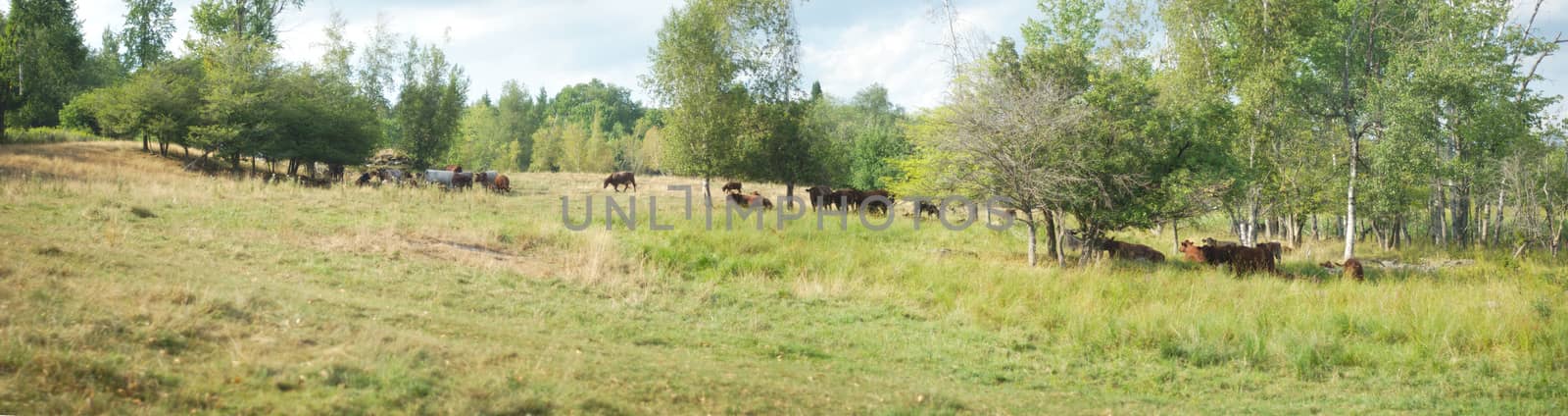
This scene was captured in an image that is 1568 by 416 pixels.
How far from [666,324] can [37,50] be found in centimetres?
4553

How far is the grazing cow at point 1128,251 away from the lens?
67.5ft

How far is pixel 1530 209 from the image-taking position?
79.8ft

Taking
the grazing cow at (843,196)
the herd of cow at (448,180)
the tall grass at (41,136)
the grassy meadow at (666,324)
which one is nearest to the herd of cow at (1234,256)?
the grassy meadow at (666,324)

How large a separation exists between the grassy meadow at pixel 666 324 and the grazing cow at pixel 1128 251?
1501mm

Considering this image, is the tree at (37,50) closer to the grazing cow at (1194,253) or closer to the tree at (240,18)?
the tree at (240,18)

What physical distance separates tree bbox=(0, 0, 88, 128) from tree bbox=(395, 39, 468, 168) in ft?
51.7

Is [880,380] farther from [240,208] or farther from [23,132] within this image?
[23,132]

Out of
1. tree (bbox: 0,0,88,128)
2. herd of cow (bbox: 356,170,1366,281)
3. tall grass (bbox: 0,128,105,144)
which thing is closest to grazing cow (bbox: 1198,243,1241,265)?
herd of cow (bbox: 356,170,1366,281)

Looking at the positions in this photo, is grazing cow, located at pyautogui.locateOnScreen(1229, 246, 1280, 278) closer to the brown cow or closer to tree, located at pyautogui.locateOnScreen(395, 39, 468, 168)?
the brown cow

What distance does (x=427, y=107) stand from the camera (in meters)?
45.9


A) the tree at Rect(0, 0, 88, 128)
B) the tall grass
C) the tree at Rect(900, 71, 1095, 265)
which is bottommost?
the tree at Rect(900, 71, 1095, 265)

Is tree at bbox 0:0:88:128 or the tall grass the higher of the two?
tree at bbox 0:0:88:128

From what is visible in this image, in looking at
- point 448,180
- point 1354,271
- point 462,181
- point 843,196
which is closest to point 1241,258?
point 1354,271

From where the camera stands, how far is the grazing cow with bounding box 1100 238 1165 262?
67.5ft
